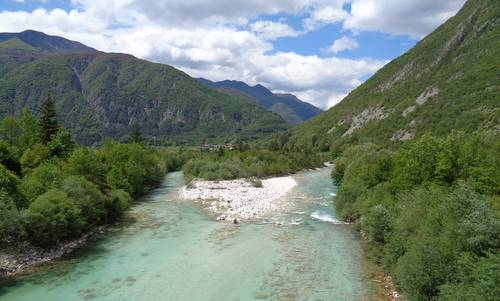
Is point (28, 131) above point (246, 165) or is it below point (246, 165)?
above


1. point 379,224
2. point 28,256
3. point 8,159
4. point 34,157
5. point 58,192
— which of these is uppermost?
point 8,159

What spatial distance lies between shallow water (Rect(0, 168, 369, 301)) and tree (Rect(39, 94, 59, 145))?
92.4 feet

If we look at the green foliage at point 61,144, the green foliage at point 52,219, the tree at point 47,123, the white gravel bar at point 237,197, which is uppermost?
the tree at point 47,123

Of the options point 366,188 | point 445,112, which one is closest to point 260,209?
point 366,188

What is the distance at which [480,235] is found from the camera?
20.7 meters

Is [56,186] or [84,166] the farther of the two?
[84,166]

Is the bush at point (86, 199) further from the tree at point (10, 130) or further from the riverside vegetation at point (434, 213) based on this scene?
the tree at point (10, 130)

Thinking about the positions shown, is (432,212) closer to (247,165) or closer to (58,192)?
(58,192)

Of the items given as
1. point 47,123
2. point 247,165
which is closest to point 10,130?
point 47,123

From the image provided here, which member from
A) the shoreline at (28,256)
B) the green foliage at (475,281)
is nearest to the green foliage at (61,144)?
the shoreline at (28,256)

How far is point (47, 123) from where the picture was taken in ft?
220

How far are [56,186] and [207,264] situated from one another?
18267 mm

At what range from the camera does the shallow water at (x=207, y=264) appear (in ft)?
87.1

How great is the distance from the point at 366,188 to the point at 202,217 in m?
20.2
